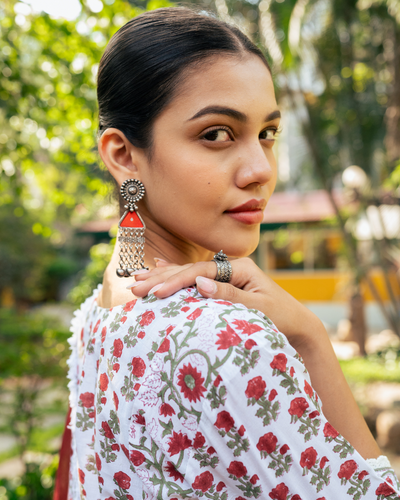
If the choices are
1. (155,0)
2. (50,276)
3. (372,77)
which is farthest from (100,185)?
(50,276)

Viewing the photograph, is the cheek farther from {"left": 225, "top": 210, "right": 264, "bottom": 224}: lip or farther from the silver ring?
the silver ring

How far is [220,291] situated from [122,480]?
494 mm

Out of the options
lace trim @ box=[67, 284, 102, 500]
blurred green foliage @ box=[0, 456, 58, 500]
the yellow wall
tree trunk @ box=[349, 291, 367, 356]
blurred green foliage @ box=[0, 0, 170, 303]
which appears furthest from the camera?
the yellow wall

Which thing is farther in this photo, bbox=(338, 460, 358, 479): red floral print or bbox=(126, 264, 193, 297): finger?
bbox=(126, 264, 193, 297): finger

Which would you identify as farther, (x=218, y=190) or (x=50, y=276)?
(x=50, y=276)

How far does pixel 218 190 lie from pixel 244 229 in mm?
142

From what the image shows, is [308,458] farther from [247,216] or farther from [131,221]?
[131,221]

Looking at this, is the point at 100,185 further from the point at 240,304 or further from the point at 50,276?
the point at 50,276

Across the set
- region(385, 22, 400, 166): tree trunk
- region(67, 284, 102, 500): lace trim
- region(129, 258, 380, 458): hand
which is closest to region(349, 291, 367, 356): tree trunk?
region(385, 22, 400, 166): tree trunk

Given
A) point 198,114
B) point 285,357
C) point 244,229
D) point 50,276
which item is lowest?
point 285,357

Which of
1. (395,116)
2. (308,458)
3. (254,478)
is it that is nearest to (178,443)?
(254,478)

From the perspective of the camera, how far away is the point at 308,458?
35.6 inches

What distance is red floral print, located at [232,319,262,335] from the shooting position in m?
0.91

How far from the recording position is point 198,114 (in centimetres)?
112
